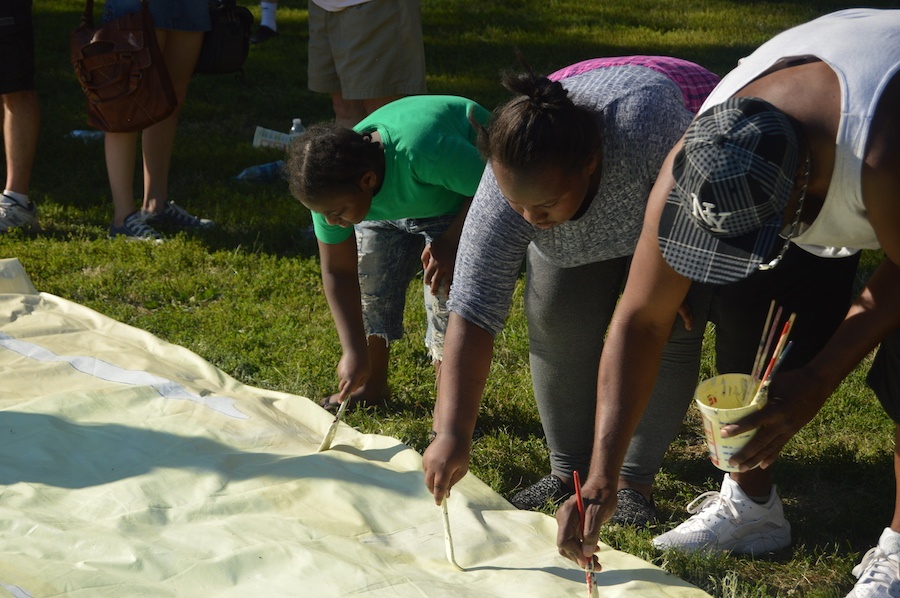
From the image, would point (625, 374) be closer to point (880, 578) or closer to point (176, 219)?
point (880, 578)

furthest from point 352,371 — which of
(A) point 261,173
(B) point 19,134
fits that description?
(A) point 261,173

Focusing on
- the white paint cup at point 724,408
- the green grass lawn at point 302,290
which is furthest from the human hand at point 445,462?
the green grass lawn at point 302,290

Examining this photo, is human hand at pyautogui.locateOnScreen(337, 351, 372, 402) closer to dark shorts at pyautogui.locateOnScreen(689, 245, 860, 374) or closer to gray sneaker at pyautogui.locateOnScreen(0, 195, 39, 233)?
dark shorts at pyautogui.locateOnScreen(689, 245, 860, 374)

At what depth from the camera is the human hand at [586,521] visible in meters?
1.78

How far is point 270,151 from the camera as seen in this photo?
586 centimetres

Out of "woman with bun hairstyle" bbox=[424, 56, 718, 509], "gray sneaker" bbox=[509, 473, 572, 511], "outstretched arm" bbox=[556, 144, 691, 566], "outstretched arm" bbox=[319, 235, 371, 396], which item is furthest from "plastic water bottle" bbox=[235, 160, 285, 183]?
"outstretched arm" bbox=[556, 144, 691, 566]

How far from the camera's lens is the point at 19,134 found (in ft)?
15.3

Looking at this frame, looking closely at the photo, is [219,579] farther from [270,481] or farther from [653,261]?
[653,261]

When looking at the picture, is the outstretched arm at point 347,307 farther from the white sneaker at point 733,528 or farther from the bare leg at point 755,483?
the bare leg at point 755,483

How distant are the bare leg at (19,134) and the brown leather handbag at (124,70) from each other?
41cm

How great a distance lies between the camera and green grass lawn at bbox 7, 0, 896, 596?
260 centimetres

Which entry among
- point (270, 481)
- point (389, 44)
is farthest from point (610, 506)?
point (389, 44)

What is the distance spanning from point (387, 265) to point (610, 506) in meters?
1.43

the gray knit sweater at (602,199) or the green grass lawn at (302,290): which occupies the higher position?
the gray knit sweater at (602,199)
